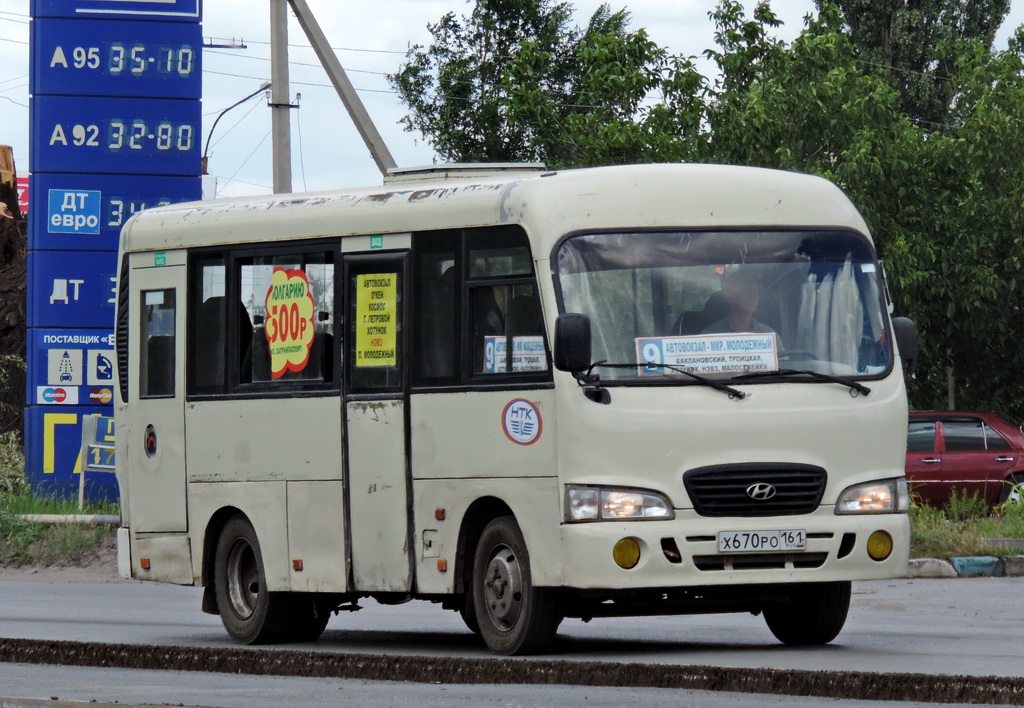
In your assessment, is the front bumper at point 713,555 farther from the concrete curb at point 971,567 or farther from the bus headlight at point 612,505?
the concrete curb at point 971,567

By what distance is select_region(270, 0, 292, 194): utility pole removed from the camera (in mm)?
22641

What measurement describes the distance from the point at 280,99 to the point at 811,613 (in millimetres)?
13119

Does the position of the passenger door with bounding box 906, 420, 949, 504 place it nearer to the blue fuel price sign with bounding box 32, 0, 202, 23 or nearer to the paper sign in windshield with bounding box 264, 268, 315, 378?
the blue fuel price sign with bounding box 32, 0, 202, 23

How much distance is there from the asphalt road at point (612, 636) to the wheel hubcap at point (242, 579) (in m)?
0.26

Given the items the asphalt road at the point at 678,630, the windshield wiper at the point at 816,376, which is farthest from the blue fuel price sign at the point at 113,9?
the windshield wiper at the point at 816,376

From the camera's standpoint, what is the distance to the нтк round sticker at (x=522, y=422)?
10828 millimetres

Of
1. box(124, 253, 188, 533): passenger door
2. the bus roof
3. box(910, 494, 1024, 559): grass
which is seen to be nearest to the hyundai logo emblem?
the bus roof

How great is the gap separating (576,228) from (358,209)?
1887mm

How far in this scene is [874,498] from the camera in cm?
1082

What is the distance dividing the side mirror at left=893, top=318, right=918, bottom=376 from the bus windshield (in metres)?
0.16

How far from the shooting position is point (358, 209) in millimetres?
12312

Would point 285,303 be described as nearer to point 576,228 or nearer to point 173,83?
point 576,228

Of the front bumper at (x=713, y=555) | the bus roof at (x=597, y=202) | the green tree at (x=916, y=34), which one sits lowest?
the front bumper at (x=713, y=555)

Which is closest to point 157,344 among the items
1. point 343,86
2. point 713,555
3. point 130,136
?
point 713,555
